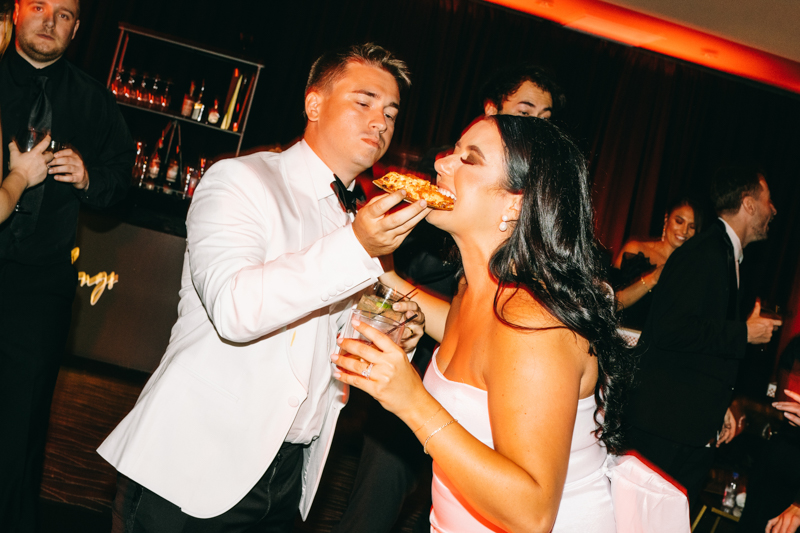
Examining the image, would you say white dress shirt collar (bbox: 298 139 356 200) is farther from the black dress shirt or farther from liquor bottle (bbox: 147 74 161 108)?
liquor bottle (bbox: 147 74 161 108)

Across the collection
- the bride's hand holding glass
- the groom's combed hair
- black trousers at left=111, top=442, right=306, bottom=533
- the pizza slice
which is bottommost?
black trousers at left=111, top=442, right=306, bottom=533

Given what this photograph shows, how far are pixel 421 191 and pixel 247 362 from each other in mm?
679

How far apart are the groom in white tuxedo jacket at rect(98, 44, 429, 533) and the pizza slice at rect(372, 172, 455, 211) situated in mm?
144

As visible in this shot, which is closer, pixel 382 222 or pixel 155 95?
pixel 382 222

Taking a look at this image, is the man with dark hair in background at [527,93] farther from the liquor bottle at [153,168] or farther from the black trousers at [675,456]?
the liquor bottle at [153,168]

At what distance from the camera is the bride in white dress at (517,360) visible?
1302 mm

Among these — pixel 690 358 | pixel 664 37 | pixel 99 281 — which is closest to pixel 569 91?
pixel 664 37

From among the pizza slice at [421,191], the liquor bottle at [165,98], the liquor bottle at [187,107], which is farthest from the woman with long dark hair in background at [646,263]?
the liquor bottle at [165,98]

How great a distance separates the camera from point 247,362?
159 centimetres

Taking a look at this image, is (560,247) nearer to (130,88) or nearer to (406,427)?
(406,427)

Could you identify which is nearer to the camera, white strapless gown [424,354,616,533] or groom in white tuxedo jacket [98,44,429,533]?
groom in white tuxedo jacket [98,44,429,533]

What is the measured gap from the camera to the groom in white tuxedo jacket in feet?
4.70

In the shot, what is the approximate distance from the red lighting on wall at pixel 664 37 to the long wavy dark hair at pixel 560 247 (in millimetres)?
5235

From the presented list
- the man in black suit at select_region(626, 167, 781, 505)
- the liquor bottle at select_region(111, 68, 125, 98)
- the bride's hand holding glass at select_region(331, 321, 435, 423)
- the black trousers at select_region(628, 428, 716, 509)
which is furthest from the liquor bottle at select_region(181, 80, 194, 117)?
the bride's hand holding glass at select_region(331, 321, 435, 423)
